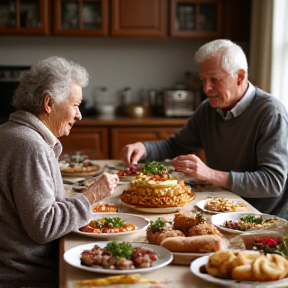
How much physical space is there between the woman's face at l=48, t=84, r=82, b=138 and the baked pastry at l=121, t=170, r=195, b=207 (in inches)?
14.9

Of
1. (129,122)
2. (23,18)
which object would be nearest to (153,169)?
(129,122)

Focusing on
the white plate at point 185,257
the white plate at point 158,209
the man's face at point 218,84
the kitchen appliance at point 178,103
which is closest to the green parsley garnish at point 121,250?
the white plate at point 185,257

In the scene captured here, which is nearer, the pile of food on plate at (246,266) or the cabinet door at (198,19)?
the pile of food on plate at (246,266)

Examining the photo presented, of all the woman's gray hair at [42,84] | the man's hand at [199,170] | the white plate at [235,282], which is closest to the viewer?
the white plate at [235,282]

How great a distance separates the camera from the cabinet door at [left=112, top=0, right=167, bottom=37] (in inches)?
197

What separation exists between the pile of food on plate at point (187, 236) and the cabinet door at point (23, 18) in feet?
11.3

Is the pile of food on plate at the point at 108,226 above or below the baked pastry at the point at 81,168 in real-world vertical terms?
above

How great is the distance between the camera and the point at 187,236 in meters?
1.82

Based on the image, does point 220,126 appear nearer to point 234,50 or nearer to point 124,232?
point 234,50

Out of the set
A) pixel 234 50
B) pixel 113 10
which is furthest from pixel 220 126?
pixel 113 10

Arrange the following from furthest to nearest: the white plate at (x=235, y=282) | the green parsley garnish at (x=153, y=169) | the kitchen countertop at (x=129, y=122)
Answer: the kitchen countertop at (x=129, y=122) < the green parsley garnish at (x=153, y=169) < the white plate at (x=235, y=282)

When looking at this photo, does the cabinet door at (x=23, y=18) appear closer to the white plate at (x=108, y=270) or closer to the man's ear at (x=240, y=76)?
the man's ear at (x=240, y=76)

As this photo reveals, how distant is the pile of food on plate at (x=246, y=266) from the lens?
1.44 m

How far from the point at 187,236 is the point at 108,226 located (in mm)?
295
